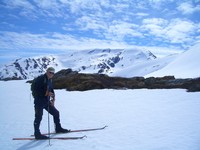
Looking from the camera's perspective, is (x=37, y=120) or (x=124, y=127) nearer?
(x=37, y=120)

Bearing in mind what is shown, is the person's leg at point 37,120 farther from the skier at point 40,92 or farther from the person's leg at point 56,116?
the person's leg at point 56,116

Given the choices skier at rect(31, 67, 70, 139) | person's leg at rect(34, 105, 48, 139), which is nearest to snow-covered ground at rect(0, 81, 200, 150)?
person's leg at rect(34, 105, 48, 139)

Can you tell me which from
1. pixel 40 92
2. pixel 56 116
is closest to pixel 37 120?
pixel 56 116

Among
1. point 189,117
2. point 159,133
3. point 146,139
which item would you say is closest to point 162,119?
point 189,117

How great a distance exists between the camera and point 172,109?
50.6 ft

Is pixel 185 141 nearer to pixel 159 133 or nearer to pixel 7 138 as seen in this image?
pixel 159 133

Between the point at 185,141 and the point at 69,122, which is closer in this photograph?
the point at 185,141

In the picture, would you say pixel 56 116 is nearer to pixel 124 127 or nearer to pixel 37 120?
pixel 37 120

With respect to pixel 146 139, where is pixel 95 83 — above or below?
above

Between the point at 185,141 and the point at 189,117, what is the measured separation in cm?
385

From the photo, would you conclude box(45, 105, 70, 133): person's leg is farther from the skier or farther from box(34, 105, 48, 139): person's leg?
box(34, 105, 48, 139): person's leg

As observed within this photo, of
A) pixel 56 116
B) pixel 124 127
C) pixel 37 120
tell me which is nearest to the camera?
pixel 37 120

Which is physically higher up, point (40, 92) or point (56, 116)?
point (40, 92)

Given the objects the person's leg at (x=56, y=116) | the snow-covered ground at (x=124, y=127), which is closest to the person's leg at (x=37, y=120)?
the snow-covered ground at (x=124, y=127)
